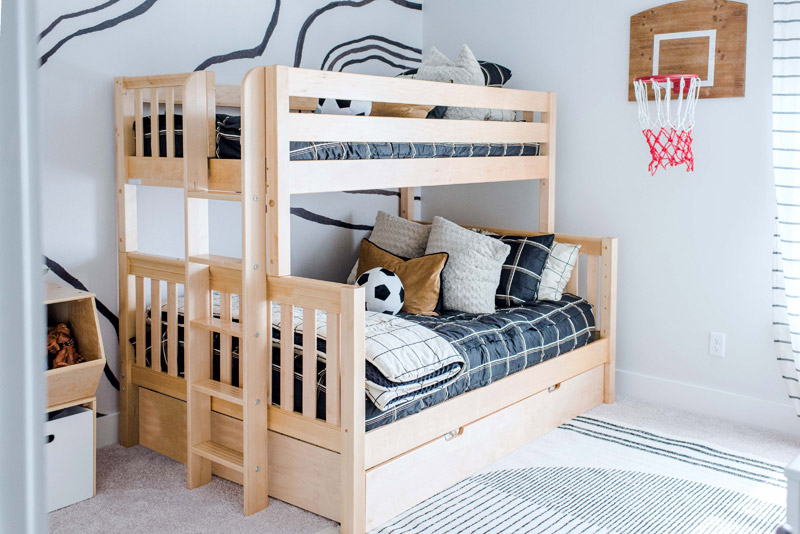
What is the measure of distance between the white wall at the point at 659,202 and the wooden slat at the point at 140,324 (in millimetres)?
1841

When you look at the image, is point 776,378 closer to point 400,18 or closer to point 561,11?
point 561,11

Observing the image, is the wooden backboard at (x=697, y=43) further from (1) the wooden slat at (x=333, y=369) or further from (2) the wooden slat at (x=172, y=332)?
(2) the wooden slat at (x=172, y=332)

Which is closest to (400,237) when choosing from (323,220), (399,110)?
(323,220)

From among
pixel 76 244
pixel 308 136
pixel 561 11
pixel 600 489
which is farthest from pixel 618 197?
pixel 76 244

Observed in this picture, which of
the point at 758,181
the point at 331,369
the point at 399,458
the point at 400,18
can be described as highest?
the point at 400,18

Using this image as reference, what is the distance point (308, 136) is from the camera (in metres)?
2.30

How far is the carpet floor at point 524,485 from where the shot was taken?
2270 millimetres

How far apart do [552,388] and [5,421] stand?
2880 mm

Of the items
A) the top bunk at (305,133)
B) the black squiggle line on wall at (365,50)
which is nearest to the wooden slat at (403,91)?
the top bunk at (305,133)

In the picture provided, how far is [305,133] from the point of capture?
7.52 ft

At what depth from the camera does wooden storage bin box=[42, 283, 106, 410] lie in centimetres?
232

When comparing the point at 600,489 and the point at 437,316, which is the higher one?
the point at 437,316

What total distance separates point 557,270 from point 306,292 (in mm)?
1459

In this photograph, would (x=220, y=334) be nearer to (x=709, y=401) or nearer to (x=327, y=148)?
(x=327, y=148)
